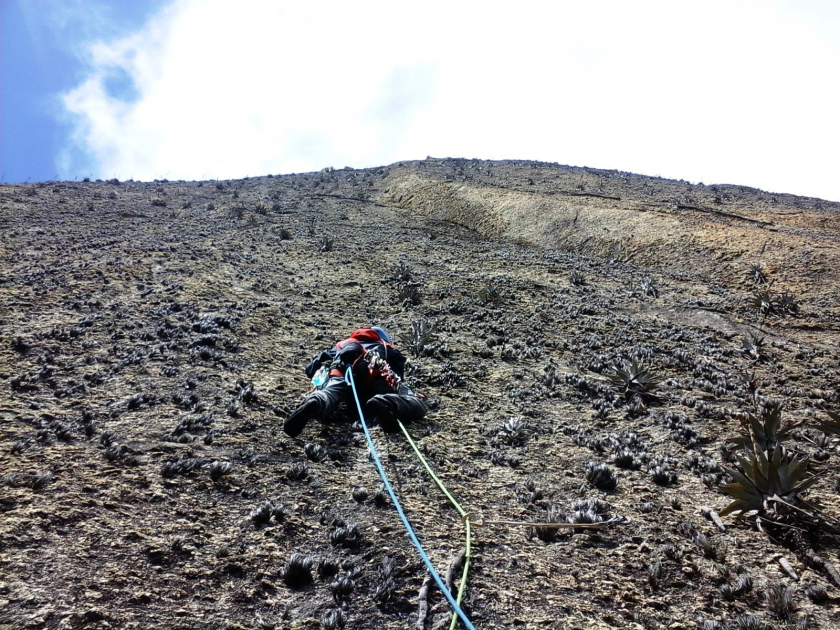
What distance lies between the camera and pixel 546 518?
179 inches

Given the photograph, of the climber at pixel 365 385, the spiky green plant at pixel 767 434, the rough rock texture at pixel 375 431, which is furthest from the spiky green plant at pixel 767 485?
the climber at pixel 365 385

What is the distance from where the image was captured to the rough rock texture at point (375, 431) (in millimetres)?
3439

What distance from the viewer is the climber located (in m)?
5.75

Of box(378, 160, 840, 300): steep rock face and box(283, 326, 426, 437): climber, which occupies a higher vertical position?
box(378, 160, 840, 300): steep rock face

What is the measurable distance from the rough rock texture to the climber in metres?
0.32

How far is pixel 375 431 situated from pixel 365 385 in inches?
29.6

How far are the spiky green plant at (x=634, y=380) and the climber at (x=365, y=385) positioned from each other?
3.64 meters

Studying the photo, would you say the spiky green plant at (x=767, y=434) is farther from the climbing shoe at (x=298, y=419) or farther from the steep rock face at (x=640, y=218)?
the steep rock face at (x=640, y=218)

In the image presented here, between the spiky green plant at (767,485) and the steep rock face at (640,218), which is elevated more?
the steep rock face at (640,218)

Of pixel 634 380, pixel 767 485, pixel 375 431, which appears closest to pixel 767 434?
pixel 767 485

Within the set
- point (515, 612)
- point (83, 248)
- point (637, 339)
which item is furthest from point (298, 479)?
point (83, 248)

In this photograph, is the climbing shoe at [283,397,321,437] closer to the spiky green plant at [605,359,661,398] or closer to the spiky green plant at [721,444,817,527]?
the spiky green plant at [721,444,817,527]

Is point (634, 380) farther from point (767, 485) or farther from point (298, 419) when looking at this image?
point (298, 419)

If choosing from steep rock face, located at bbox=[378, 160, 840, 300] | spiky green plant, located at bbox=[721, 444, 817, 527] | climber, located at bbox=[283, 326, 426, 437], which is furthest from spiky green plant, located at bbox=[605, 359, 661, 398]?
steep rock face, located at bbox=[378, 160, 840, 300]
